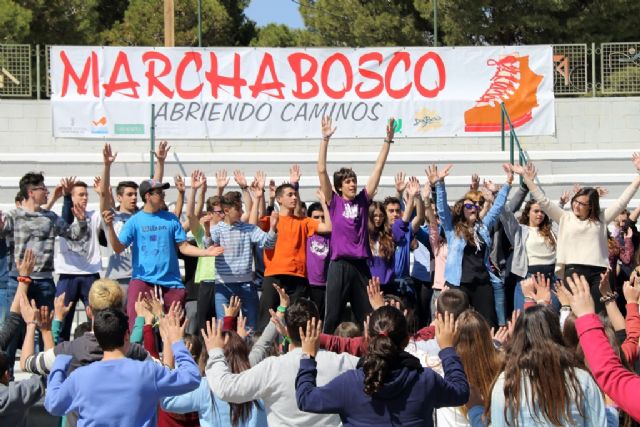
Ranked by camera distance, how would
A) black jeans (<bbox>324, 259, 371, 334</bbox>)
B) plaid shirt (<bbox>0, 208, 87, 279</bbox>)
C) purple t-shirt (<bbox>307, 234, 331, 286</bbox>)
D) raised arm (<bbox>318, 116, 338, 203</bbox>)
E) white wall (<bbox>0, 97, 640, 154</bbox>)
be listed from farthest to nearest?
1. white wall (<bbox>0, 97, 640, 154</bbox>)
2. purple t-shirt (<bbox>307, 234, 331, 286</bbox>)
3. plaid shirt (<bbox>0, 208, 87, 279</bbox>)
4. black jeans (<bbox>324, 259, 371, 334</bbox>)
5. raised arm (<bbox>318, 116, 338, 203</bbox>)

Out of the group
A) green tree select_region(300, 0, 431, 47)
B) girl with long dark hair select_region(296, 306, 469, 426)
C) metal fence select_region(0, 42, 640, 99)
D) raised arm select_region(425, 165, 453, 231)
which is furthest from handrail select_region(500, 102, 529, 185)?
girl with long dark hair select_region(296, 306, 469, 426)

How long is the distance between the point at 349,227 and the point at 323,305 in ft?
3.52

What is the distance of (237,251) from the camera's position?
34.3 ft

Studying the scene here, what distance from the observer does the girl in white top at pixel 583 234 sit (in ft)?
33.4

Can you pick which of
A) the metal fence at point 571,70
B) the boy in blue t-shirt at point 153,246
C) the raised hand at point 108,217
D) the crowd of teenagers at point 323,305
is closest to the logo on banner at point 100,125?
the metal fence at point 571,70

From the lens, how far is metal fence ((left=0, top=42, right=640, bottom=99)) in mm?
18078

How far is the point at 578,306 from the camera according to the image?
404 centimetres

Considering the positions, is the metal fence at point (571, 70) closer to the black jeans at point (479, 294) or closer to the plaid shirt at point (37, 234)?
the plaid shirt at point (37, 234)

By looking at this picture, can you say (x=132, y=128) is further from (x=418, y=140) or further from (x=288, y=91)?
(x=418, y=140)

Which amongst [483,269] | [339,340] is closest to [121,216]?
[483,269]

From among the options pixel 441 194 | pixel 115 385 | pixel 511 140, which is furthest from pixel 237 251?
pixel 511 140

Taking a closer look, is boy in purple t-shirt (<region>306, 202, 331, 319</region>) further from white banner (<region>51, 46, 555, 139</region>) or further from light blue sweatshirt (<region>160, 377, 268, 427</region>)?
white banner (<region>51, 46, 555, 139</region>)

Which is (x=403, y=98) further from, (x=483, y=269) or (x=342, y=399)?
(x=342, y=399)

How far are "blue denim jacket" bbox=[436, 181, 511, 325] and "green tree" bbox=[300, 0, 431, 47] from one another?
1577 cm
